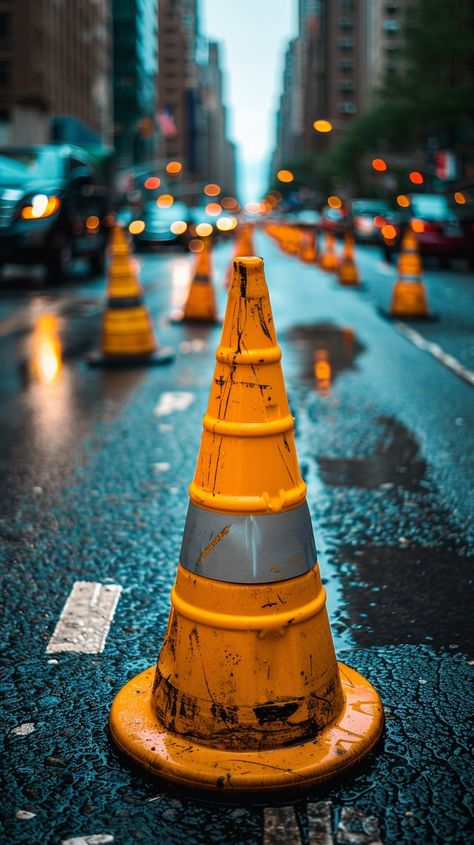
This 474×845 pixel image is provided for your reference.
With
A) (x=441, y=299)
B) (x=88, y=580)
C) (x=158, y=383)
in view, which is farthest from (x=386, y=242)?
(x=88, y=580)

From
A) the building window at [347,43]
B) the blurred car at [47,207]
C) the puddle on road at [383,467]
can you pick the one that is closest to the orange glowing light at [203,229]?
the blurred car at [47,207]

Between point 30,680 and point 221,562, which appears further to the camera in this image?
point 30,680

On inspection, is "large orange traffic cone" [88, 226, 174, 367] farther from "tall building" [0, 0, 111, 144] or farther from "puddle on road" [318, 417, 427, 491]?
"tall building" [0, 0, 111, 144]

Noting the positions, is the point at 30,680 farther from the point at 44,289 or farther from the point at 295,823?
the point at 44,289

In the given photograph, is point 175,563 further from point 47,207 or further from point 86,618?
point 47,207

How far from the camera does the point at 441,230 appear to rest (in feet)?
87.8

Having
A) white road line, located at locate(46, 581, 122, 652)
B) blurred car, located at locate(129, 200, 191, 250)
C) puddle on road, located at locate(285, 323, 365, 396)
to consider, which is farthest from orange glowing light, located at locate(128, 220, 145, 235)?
white road line, located at locate(46, 581, 122, 652)

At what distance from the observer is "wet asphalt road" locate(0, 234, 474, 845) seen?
259cm

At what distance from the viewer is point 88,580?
4316 millimetres

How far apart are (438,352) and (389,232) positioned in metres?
18.4

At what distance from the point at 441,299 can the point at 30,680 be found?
52.3ft

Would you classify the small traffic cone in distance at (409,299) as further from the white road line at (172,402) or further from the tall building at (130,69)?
the tall building at (130,69)

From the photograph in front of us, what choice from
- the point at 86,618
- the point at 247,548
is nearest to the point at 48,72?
the point at 86,618

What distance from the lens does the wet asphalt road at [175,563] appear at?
2.59 meters
